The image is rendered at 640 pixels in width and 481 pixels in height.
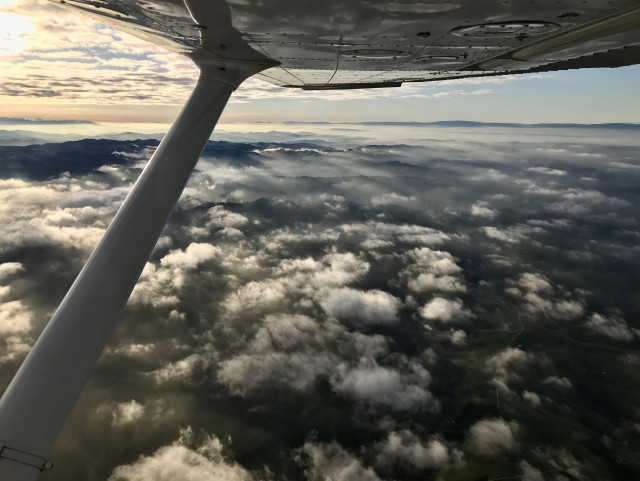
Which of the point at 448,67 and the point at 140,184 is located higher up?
the point at 448,67

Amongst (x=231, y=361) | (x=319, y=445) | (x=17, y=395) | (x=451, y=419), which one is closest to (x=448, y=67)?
(x=17, y=395)

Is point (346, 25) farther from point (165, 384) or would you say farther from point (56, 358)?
point (165, 384)

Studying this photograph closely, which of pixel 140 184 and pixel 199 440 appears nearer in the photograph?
pixel 140 184

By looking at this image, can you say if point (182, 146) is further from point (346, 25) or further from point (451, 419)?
point (451, 419)

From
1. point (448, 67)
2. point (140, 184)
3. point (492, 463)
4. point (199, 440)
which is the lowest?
point (199, 440)

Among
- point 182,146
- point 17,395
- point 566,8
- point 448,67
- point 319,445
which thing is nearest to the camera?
point 566,8

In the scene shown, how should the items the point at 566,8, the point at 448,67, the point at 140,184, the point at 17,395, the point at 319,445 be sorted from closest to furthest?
the point at 566,8 < the point at 17,395 < the point at 140,184 < the point at 448,67 < the point at 319,445
